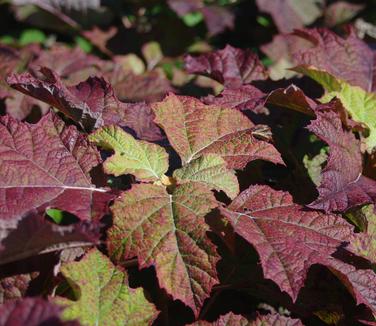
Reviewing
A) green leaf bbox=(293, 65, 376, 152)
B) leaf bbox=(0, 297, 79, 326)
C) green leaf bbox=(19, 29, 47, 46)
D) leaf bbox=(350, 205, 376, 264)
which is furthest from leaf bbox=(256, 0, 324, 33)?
leaf bbox=(0, 297, 79, 326)

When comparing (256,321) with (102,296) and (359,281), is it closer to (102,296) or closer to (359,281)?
(359,281)

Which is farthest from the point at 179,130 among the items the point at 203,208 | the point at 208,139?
the point at 203,208

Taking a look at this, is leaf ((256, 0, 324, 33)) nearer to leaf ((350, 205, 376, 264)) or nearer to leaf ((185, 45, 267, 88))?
leaf ((185, 45, 267, 88))

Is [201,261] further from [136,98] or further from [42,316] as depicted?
[136,98]

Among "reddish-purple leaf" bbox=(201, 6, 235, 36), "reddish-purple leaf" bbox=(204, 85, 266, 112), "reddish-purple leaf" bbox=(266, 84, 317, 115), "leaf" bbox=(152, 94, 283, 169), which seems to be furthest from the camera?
"reddish-purple leaf" bbox=(201, 6, 235, 36)

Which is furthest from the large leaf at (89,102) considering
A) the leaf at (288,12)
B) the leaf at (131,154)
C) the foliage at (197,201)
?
the leaf at (288,12)

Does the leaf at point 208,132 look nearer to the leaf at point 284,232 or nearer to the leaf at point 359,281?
the leaf at point 284,232
